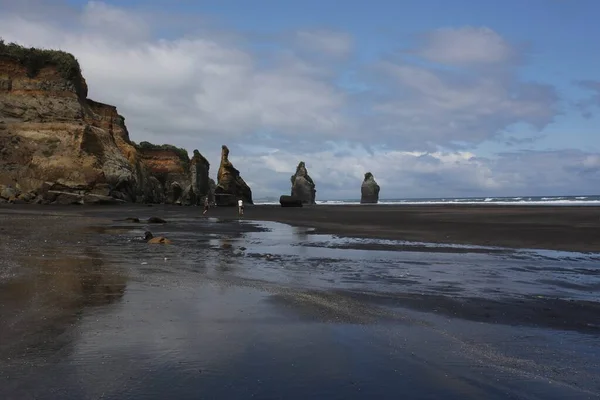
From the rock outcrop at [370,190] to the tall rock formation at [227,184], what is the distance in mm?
53679

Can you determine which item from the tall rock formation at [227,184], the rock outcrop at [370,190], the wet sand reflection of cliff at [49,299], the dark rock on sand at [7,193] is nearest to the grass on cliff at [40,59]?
the dark rock on sand at [7,193]

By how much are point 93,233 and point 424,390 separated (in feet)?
60.9

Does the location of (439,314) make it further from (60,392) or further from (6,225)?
(6,225)

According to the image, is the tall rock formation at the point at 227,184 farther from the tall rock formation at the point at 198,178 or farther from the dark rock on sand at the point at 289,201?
the dark rock on sand at the point at 289,201

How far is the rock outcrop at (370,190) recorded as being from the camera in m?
127

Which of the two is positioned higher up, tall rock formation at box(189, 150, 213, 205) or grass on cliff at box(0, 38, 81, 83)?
grass on cliff at box(0, 38, 81, 83)

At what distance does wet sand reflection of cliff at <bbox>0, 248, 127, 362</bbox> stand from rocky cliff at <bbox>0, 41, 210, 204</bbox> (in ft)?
120

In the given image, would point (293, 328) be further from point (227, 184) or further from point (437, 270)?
point (227, 184)

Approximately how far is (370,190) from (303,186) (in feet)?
85.7

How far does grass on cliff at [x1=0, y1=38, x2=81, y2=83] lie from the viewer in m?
48.8

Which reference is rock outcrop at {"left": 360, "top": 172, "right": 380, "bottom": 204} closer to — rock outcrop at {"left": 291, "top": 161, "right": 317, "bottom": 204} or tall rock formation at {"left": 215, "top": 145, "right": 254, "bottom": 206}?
rock outcrop at {"left": 291, "top": 161, "right": 317, "bottom": 204}

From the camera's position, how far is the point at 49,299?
739 cm

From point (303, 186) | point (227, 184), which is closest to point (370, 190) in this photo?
point (303, 186)

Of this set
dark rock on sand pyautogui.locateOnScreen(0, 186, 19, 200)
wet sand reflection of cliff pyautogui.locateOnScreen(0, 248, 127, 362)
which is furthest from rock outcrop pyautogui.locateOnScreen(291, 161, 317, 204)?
wet sand reflection of cliff pyautogui.locateOnScreen(0, 248, 127, 362)
